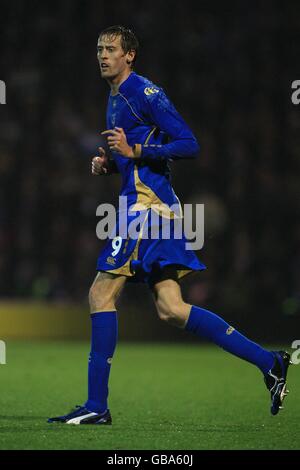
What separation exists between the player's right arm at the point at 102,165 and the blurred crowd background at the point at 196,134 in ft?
19.2

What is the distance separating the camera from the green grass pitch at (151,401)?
471cm

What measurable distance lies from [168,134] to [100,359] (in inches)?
45.6

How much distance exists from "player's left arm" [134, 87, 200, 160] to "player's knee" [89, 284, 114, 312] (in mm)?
689

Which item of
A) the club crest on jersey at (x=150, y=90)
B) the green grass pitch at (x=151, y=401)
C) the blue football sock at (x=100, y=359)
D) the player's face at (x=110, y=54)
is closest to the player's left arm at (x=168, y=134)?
the club crest on jersey at (x=150, y=90)

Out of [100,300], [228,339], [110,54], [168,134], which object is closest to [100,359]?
[100,300]

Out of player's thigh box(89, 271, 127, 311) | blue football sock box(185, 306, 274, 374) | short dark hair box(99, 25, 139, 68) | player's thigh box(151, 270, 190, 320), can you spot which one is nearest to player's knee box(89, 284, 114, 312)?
player's thigh box(89, 271, 127, 311)

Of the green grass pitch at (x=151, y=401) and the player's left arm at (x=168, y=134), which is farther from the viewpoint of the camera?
the player's left arm at (x=168, y=134)

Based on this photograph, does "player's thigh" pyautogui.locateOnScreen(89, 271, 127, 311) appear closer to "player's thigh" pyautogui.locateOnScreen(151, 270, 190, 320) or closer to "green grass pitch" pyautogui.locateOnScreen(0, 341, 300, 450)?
"player's thigh" pyautogui.locateOnScreen(151, 270, 190, 320)

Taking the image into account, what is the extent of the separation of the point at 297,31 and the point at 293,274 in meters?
3.72

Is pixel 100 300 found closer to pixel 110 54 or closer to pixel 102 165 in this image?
pixel 102 165

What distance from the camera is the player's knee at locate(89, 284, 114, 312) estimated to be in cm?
533

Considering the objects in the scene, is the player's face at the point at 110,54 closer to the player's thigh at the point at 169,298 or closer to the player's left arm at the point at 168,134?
the player's left arm at the point at 168,134

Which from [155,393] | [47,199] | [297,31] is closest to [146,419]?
[155,393]

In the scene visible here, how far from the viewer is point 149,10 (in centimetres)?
1422
